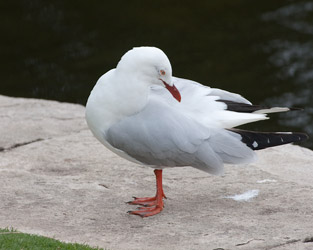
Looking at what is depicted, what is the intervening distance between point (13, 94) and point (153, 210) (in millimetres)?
4937

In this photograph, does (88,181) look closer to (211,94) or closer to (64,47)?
(211,94)

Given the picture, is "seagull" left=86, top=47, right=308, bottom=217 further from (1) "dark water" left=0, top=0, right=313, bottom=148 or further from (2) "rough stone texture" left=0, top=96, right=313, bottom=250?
(1) "dark water" left=0, top=0, right=313, bottom=148

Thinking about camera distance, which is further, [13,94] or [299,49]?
[299,49]

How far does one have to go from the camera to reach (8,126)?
6.48 meters

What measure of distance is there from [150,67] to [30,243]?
124 cm

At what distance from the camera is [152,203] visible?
498 centimetres

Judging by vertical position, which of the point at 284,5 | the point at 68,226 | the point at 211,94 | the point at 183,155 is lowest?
the point at 68,226

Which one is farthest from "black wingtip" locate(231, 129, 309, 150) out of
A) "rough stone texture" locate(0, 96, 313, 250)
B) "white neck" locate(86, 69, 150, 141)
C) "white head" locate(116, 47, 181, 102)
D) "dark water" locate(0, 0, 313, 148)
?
"dark water" locate(0, 0, 313, 148)

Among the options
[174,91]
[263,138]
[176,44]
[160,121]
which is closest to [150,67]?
[174,91]

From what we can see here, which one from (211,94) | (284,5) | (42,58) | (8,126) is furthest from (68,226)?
(284,5)

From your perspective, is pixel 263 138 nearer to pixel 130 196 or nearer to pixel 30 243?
pixel 130 196

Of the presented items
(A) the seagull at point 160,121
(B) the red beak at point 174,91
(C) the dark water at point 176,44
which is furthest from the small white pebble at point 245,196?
(C) the dark water at point 176,44

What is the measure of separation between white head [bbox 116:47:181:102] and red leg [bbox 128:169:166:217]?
66 centimetres

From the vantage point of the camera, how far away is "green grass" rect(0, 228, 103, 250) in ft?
13.6
